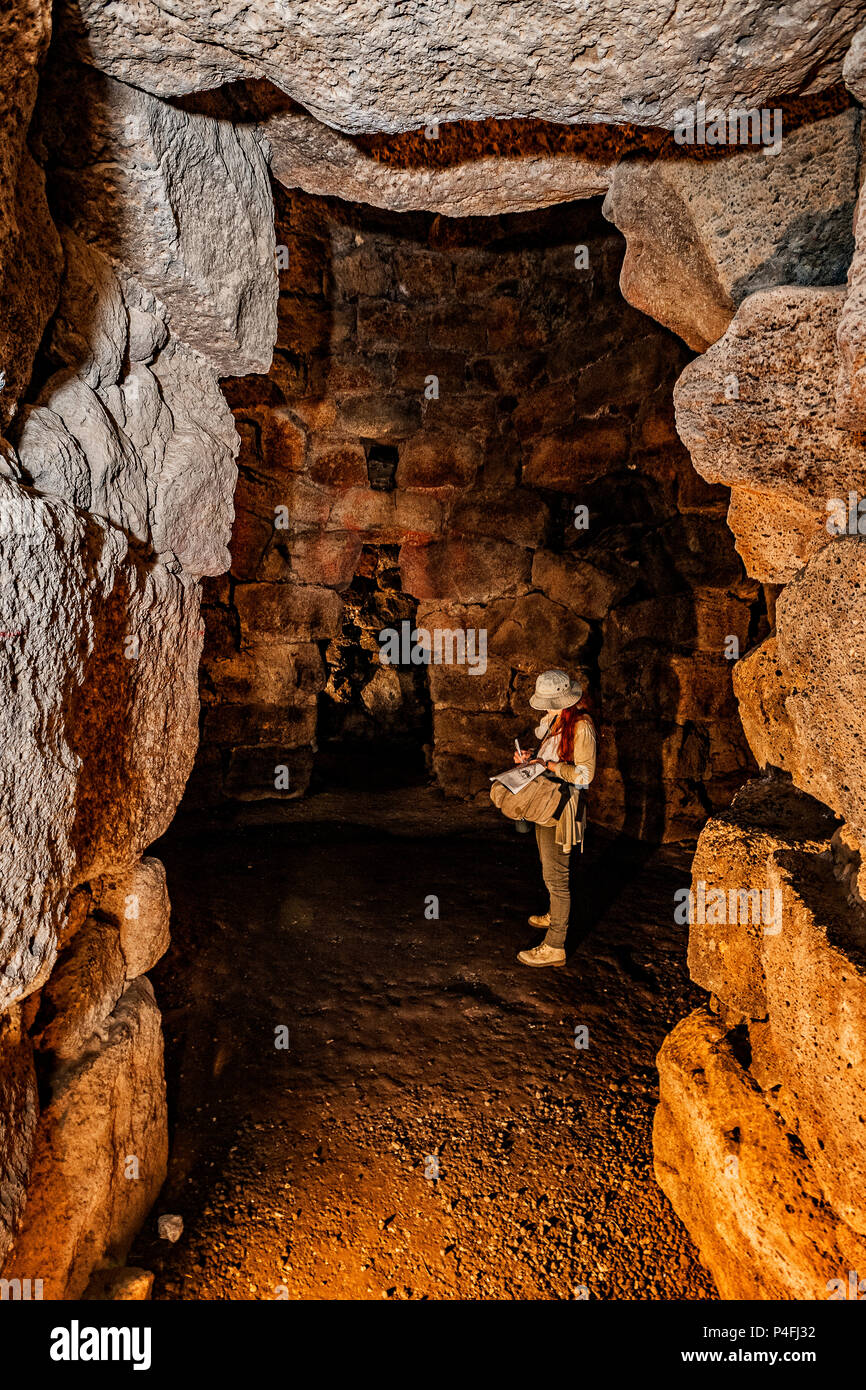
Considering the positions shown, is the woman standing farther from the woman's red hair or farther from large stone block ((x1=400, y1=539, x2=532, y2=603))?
large stone block ((x1=400, y1=539, x2=532, y2=603))

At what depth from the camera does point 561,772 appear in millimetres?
3096

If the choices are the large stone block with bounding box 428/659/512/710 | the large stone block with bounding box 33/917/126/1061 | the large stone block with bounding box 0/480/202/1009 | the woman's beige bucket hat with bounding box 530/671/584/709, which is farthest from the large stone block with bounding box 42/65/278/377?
the large stone block with bounding box 428/659/512/710

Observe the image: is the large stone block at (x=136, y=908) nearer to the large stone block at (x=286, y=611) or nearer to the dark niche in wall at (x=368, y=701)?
the large stone block at (x=286, y=611)

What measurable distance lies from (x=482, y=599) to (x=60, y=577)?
4207 millimetres

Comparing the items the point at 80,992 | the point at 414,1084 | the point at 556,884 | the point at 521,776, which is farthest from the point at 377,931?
the point at 80,992

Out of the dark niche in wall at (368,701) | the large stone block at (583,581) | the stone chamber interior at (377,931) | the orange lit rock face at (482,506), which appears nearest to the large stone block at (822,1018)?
the stone chamber interior at (377,931)

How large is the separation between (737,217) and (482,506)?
377cm

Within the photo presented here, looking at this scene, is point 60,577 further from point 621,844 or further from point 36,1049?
point 621,844

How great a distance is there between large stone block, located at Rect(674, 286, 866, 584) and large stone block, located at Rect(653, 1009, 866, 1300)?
1.27 meters

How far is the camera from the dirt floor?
6.13 feet

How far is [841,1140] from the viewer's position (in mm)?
1304

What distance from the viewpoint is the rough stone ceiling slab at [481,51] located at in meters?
1.09

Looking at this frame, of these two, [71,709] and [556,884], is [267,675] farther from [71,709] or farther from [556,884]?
[71,709]

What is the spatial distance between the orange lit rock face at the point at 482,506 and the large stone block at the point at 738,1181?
2.79 meters
